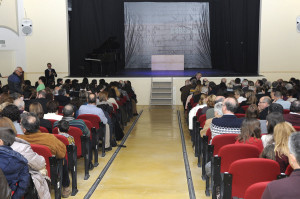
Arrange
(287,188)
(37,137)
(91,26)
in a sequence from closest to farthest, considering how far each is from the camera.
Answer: (287,188) → (37,137) → (91,26)

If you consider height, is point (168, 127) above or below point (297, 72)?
below

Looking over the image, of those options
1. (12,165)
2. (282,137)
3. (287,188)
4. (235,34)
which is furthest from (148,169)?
(235,34)

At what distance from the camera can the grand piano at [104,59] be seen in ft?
52.4

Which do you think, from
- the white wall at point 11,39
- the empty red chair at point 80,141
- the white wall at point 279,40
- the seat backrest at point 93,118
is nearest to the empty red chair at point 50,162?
the empty red chair at point 80,141

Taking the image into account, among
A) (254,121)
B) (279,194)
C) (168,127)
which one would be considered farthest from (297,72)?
(279,194)

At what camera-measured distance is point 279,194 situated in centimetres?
235

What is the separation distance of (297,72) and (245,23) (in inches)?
111

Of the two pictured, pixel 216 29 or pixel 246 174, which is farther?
pixel 216 29

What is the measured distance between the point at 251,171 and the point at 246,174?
0.07m

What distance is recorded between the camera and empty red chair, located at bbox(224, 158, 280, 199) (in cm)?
376

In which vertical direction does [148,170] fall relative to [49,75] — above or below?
below

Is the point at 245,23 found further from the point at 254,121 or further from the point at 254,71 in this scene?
the point at 254,121

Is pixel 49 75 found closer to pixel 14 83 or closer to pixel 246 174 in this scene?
pixel 14 83

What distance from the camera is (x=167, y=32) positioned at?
60.7 ft
